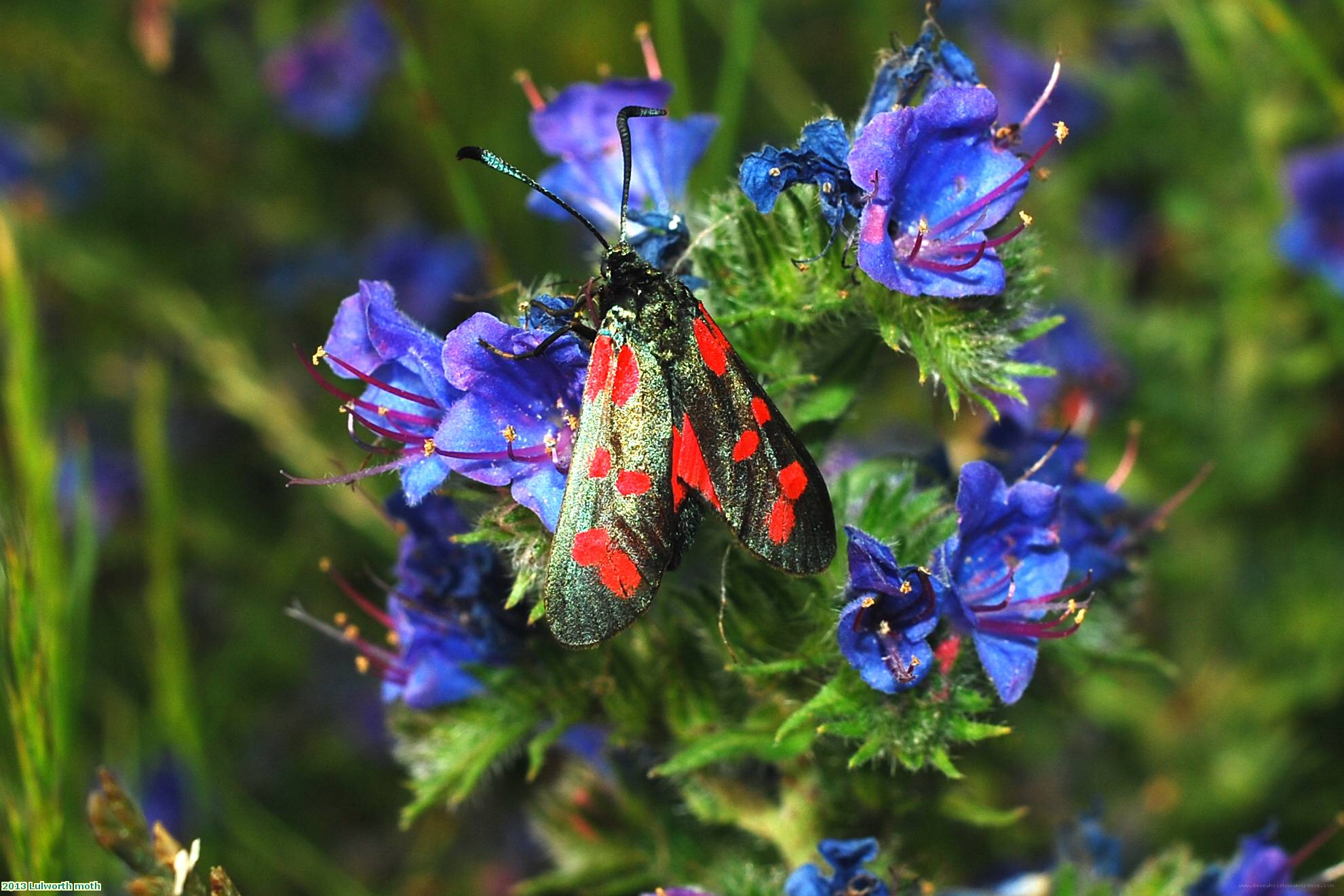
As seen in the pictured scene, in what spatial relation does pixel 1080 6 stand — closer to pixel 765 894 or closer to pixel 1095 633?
pixel 1095 633

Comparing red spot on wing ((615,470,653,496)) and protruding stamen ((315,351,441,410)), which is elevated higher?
protruding stamen ((315,351,441,410))

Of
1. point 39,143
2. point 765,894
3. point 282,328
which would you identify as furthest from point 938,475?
point 39,143

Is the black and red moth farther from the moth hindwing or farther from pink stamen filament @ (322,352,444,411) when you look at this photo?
pink stamen filament @ (322,352,444,411)

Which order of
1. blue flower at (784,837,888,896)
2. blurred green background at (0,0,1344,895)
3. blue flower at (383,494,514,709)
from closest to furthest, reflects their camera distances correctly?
blue flower at (784,837,888,896) < blue flower at (383,494,514,709) < blurred green background at (0,0,1344,895)

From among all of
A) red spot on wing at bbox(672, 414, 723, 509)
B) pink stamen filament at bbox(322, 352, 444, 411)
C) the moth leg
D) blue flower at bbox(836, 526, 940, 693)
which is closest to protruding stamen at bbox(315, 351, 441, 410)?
pink stamen filament at bbox(322, 352, 444, 411)


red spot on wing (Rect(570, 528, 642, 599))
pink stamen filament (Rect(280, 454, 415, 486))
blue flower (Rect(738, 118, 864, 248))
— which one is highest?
blue flower (Rect(738, 118, 864, 248))

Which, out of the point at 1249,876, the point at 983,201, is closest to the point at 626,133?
the point at 983,201

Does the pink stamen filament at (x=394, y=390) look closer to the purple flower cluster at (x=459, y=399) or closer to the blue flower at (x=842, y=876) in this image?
the purple flower cluster at (x=459, y=399)

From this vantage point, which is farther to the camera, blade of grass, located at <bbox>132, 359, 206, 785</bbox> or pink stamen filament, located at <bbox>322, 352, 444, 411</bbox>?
blade of grass, located at <bbox>132, 359, 206, 785</bbox>
